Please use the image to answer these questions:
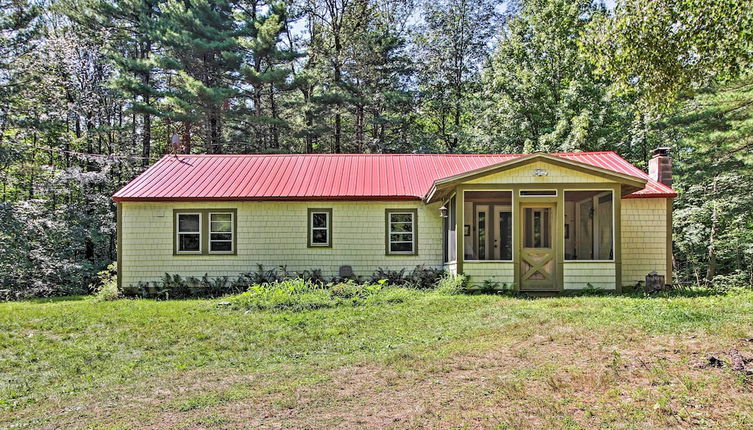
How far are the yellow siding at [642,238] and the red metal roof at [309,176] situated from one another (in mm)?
427

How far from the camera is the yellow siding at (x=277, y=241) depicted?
14859 mm

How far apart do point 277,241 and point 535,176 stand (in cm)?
698

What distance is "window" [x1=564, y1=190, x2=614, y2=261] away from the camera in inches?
510

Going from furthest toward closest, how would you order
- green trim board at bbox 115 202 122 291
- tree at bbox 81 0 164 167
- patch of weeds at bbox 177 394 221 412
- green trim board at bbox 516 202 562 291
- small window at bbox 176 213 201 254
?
tree at bbox 81 0 164 167, small window at bbox 176 213 201 254, green trim board at bbox 115 202 122 291, green trim board at bbox 516 202 562 291, patch of weeds at bbox 177 394 221 412

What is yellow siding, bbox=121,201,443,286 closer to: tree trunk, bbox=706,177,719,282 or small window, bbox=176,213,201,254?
small window, bbox=176,213,201,254

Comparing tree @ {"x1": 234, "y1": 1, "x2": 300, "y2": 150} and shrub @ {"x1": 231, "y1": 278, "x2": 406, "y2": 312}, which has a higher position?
tree @ {"x1": 234, "y1": 1, "x2": 300, "y2": 150}

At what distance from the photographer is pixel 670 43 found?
810 cm

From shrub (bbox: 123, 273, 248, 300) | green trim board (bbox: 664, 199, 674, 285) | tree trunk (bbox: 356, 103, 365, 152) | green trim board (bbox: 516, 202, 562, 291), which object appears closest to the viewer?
green trim board (bbox: 516, 202, 562, 291)

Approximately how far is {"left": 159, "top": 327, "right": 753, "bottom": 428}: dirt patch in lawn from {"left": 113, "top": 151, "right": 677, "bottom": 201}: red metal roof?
28.0 ft

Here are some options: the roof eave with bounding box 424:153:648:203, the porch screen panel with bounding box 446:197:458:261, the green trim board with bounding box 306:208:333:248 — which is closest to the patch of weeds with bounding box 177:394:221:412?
the roof eave with bounding box 424:153:648:203

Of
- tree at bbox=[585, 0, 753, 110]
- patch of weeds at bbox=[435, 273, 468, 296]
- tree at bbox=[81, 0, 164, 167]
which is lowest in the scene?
patch of weeds at bbox=[435, 273, 468, 296]

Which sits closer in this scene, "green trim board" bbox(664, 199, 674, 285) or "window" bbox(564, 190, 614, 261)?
"window" bbox(564, 190, 614, 261)

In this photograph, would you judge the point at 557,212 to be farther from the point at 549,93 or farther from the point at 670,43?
the point at 549,93

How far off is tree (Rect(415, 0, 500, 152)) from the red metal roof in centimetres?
1175
